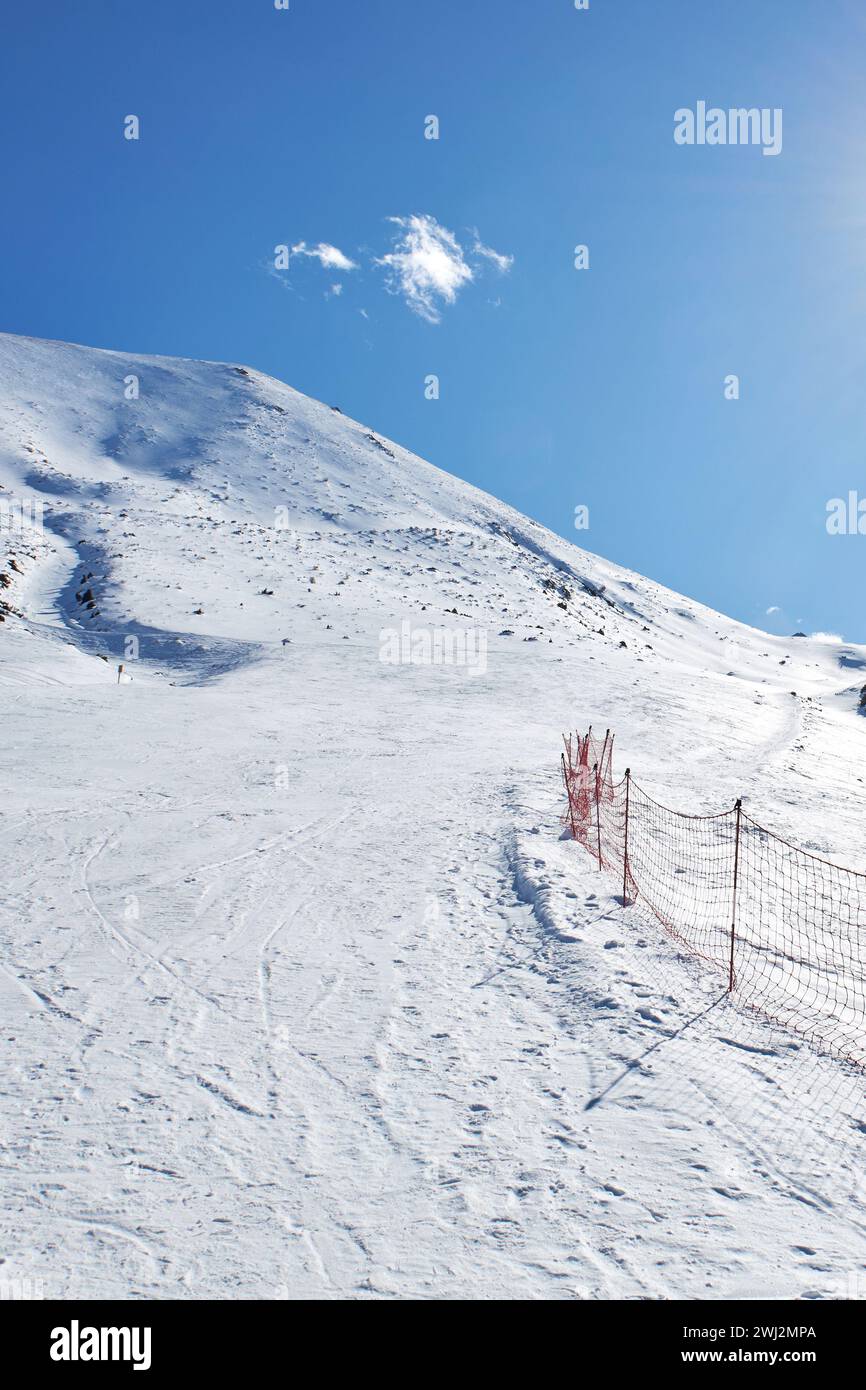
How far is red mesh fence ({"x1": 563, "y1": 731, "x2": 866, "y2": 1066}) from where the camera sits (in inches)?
297

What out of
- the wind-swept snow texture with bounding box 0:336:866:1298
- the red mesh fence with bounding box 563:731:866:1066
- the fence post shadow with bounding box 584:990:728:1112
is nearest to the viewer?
the wind-swept snow texture with bounding box 0:336:866:1298

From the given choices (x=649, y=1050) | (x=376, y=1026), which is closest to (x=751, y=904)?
(x=649, y=1050)

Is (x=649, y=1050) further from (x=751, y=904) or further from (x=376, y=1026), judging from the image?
(x=751, y=904)

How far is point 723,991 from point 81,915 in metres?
6.93

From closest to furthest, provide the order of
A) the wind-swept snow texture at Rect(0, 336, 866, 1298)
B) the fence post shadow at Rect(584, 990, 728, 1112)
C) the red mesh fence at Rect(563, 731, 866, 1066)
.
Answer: the wind-swept snow texture at Rect(0, 336, 866, 1298) → the fence post shadow at Rect(584, 990, 728, 1112) → the red mesh fence at Rect(563, 731, 866, 1066)

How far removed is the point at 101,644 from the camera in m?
32.1

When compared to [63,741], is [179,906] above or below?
below

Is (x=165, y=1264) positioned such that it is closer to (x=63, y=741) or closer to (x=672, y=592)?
(x=63, y=741)

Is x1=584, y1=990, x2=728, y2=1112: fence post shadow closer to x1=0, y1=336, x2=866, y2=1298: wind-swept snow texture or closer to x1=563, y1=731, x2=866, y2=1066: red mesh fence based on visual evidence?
x1=0, y1=336, x2=866, y2=1298: wind-swept snow texture

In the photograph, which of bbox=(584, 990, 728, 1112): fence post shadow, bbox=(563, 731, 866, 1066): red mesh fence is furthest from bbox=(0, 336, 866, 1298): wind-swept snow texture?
bbox=(563, 731, 866, 1066): red mesh fence

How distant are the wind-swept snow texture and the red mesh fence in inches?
22.7

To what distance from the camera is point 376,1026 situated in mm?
6660

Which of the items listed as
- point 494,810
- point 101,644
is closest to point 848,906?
point 494,810

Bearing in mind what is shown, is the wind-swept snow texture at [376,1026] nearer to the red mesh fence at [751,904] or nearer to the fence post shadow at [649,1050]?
Result: the fence post shadow at [649,1050]
